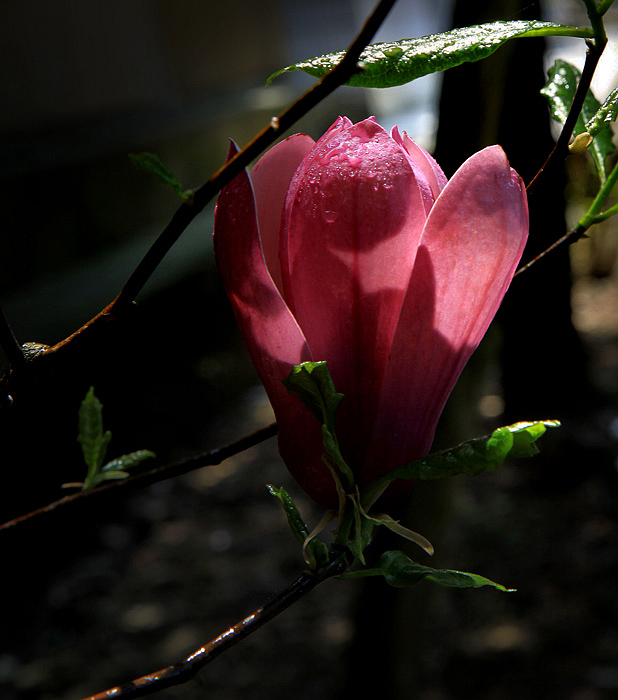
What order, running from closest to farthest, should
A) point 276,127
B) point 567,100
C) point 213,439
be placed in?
point 276,127
point 567,100
point 213,439

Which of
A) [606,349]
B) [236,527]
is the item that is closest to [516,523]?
[236,527]

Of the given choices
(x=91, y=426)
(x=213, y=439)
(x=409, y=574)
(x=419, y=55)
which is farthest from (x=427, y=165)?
(x=213, y=439)

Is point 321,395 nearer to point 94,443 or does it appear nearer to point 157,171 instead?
point 157,171

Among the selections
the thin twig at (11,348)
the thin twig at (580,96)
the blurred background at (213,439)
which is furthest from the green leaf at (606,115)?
the blurred background at (213,439)

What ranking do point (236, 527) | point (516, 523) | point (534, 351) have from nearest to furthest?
point (516, 523), point (236, 527), point (534, 351)

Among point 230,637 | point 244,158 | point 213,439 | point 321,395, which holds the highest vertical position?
point 244,158

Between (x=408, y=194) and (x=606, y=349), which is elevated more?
(x=408, y=194)

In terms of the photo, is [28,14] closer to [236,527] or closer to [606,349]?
[236,527]
